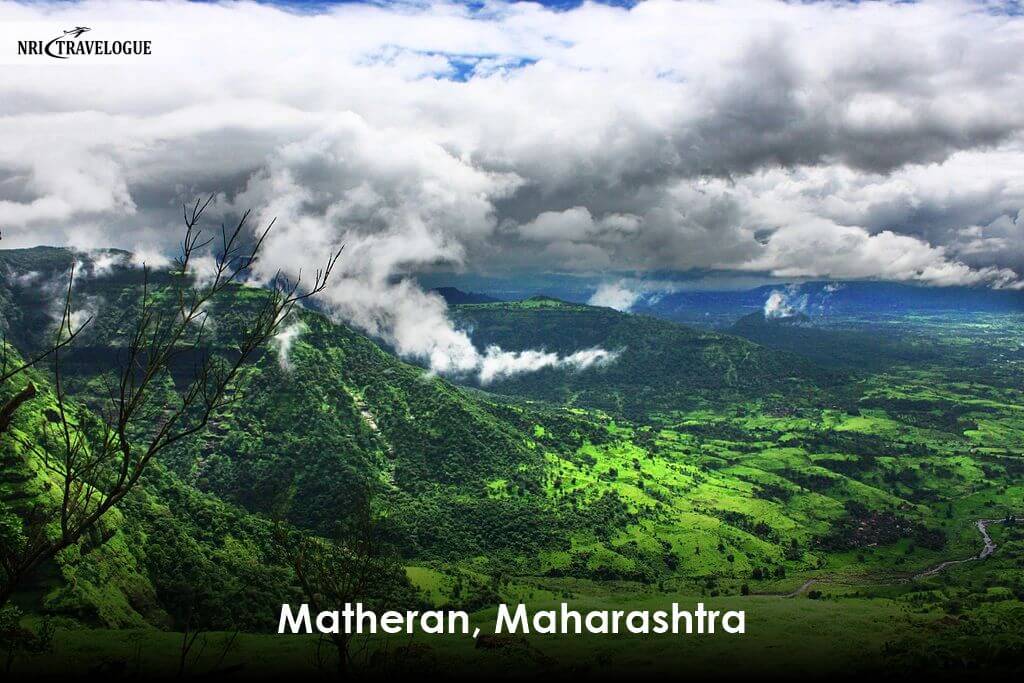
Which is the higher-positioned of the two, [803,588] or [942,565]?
[942,565]

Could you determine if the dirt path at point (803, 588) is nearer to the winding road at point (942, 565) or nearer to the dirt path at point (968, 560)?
the winding road at point (942, 565)

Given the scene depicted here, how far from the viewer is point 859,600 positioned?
12875 cm

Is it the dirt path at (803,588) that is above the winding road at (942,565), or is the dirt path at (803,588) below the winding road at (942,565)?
below

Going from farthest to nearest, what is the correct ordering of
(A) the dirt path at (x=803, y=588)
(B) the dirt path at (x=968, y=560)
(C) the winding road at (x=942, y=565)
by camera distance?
1. (B) the dirt path at (x=968, y=560)
2. (C) the winding road at (x=942, y=565)
3. (A) the dirt path at (x=803, y=588)

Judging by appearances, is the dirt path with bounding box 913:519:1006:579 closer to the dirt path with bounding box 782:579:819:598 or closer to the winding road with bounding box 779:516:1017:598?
the winding road with bounding box 779:516:1017:598

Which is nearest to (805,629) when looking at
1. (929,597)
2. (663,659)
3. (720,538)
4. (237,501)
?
(663,659)

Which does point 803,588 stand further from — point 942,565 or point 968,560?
point 968,560

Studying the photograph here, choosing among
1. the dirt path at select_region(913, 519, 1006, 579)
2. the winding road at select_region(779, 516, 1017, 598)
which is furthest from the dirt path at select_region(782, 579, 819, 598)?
the dirt path at select_region(913, 519, 1006, 579)

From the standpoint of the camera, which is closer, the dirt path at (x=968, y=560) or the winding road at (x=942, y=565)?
the winding road at (x=942, y=565)

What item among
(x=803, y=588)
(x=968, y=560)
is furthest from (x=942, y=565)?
(x=803, y=588)

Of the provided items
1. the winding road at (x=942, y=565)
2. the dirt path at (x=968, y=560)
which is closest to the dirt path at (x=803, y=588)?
the winding road at (x=942, y=565)

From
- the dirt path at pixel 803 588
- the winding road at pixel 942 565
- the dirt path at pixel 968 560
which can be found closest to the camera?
the dirt path at pixel 803 588

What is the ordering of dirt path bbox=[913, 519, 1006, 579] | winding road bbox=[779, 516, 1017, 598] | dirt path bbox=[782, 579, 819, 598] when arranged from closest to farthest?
1. dirt path bbox=[782, 579, 819, 598]
2. winding road bbox=[779, 516, 1017, 598]
3. dirt path bbox=[913, 519, 1006, 579]

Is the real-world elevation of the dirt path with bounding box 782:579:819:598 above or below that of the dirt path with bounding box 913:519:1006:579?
below
